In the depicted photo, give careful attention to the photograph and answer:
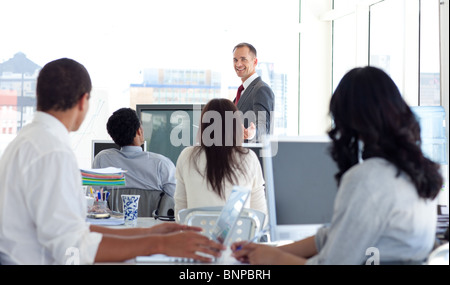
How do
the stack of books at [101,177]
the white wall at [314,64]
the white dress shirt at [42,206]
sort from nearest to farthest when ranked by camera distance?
the white dress shirt at [42,206], the stack of books at [101,177], the white wall at [314,64]

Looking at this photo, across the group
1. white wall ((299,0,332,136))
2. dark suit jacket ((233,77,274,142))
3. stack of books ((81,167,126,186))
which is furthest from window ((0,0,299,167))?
stack of books ((81,167,126,186))

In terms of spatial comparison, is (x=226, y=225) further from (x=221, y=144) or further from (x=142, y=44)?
(x=142, y=44)

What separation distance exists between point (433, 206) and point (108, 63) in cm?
603

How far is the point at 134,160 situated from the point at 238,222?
5.39 ft

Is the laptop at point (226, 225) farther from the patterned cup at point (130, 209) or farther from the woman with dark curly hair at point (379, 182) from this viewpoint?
the patterned cup at point (130, 209)

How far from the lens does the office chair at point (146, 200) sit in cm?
354

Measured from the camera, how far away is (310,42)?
742cm

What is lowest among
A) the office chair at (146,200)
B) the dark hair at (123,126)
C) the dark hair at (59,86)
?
the office chair at (146,200)

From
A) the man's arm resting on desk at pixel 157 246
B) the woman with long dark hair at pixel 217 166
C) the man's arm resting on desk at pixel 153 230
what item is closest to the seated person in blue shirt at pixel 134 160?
the woman with long dark hair at pixel 217 166

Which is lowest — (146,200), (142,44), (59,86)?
(146,200)

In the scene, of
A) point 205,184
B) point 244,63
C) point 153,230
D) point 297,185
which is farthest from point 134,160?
point 297,185

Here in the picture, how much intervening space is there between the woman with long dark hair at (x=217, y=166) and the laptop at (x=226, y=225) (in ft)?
2.82

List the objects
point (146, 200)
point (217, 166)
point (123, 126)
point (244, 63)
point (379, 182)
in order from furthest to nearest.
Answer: point (244, 63) < point (123, 126) < point (146, 200) < point (217, 166) < point (379, 182)

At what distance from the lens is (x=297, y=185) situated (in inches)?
74.0
